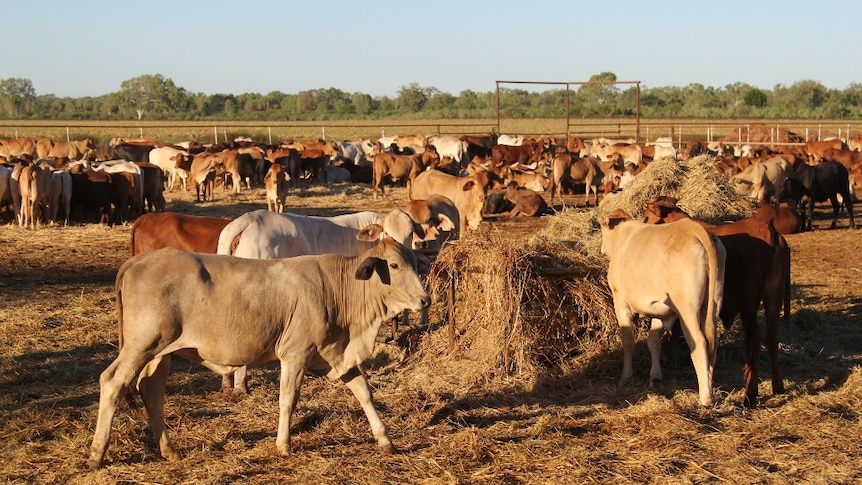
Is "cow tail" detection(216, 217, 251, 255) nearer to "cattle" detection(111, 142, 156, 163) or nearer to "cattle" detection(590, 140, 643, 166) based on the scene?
"cattle" detection(590, 140, 643, 166)

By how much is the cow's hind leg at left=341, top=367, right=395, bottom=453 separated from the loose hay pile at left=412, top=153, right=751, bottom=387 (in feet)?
6.14

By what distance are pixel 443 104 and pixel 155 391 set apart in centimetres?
12380

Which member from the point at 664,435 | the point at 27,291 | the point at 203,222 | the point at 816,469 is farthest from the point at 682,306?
the point at 27,291

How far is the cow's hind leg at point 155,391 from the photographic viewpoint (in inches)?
249

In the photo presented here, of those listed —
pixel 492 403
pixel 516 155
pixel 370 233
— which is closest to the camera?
pixel 492 403

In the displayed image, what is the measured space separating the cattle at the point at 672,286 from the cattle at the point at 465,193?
904cm

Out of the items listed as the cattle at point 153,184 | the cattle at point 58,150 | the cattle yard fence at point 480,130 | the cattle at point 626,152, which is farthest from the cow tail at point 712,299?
the cattle yard fence at point 480,130

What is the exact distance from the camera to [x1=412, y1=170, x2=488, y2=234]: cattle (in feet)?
57.3

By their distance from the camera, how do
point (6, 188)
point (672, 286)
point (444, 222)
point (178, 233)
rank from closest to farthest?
point (672, 286)
point (178, 233)
point (444, 222)
point (6, 188)

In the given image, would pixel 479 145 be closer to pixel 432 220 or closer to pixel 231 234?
pixel 432 220

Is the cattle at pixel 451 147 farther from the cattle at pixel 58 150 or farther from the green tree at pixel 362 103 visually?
the green tree at pixel 362 103

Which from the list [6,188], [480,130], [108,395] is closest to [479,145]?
[6,188]

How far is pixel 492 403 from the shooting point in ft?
25.2

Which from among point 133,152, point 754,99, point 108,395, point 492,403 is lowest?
point 492,403
